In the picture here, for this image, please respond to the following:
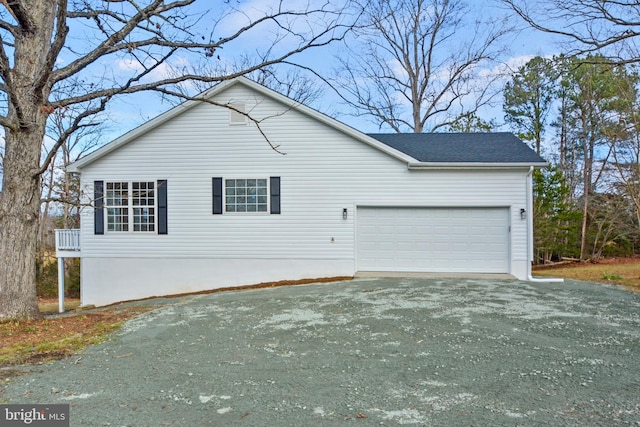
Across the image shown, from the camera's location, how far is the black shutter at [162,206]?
11828 millimetres

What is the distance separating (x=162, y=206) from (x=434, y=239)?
7735 millimetres

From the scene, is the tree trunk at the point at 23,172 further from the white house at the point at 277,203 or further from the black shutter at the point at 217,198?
the black shutter at the point at 217,198

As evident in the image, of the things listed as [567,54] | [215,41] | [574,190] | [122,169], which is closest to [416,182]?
[567,54]

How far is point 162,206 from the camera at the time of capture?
38.9 ft

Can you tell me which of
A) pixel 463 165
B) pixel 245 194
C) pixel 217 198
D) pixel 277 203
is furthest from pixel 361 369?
pixel 217 198

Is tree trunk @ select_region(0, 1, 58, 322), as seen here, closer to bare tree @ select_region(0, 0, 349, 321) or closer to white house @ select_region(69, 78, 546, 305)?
bare tree @ select_region(0, 0, 349, 321)

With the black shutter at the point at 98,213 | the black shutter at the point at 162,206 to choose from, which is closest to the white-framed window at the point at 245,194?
the black shutter at the point at 162,206

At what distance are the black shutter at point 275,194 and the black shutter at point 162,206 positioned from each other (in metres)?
3.09

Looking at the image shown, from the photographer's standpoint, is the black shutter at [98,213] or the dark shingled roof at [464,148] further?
the black shutter at [98,213]

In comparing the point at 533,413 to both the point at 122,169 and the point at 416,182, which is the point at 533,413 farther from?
the point at 122,169

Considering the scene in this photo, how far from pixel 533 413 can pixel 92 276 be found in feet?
40.0

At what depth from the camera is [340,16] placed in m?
8.46

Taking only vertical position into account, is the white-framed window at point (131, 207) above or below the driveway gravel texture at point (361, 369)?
above

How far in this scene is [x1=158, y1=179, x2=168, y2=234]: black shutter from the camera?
11.8 metres
